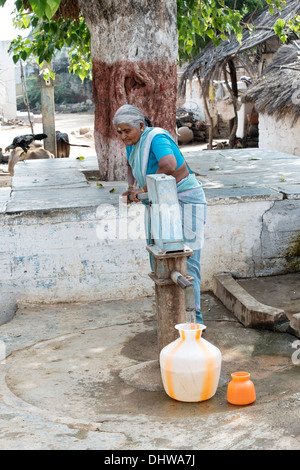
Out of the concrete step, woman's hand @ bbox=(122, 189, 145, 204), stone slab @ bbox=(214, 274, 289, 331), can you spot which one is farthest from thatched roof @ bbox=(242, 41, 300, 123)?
woman's hand @ bbox=(122, 189, 145, 204)

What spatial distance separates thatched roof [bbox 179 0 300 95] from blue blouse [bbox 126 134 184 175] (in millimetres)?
9381

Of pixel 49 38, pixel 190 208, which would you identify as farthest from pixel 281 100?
pixel 190 208

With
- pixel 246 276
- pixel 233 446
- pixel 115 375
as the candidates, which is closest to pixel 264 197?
pixel 246 276

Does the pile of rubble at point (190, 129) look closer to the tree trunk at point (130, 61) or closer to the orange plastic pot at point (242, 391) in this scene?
the tree trunk at point (130, 61)

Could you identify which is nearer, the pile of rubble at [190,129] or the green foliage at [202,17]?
the green foliage at [202,17]

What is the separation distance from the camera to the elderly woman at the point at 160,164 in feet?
12.1

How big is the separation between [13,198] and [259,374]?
302cm

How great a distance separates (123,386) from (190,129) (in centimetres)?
1652

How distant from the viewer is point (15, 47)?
8.45 m

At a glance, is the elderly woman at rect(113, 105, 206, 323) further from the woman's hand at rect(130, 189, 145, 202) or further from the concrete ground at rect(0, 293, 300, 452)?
the concrete ground at rect(0, 293, 300, 452)

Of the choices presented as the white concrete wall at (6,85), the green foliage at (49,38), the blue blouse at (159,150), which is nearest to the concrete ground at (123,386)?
the blue blouse at (159,150)

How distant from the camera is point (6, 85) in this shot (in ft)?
88.7

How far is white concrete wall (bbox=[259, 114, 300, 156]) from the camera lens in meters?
11.2

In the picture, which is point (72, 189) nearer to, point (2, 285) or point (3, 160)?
point (2, 285)
